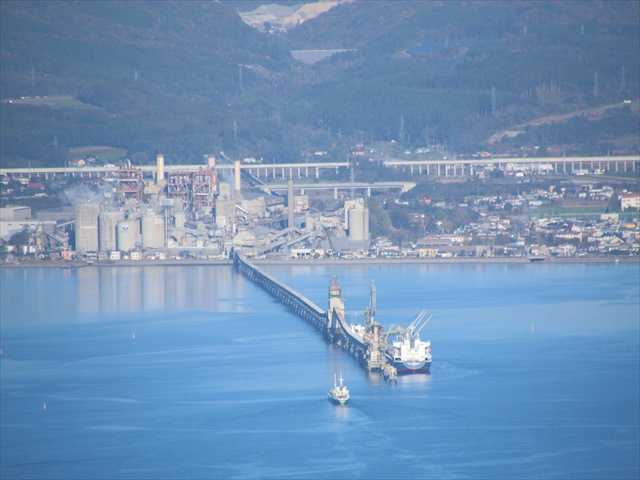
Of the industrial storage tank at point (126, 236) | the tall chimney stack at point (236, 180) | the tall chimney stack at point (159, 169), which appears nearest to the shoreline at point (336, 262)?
the industrial storage tank at point (126, 236)

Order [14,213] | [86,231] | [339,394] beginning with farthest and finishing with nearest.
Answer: [14,213] → [86,231] → [339,394]

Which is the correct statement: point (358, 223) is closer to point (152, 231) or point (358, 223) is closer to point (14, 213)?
point (152, 231)

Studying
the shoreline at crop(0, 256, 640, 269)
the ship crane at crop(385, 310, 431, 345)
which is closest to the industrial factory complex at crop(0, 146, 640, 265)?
the shoreline at crop(0, 256, 640, 269)

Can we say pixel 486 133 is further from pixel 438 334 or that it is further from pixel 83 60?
pixel 438 334

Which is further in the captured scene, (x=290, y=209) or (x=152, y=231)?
(x=290, y=209)

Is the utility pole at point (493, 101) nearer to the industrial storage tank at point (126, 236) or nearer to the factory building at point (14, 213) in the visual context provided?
the factory building at point (14, 213)

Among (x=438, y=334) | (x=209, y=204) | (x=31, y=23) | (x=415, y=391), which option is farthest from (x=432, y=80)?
(x=415, y=391)

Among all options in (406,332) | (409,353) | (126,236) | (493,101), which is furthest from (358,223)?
(493,101)
